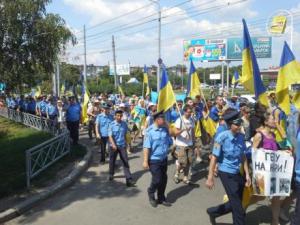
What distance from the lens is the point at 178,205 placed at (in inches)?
285

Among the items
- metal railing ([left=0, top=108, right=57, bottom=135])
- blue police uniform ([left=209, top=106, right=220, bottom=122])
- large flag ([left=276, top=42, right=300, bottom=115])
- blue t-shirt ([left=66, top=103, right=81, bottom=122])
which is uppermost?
large flag ([left=276, top=42, right=300, bottom=115])

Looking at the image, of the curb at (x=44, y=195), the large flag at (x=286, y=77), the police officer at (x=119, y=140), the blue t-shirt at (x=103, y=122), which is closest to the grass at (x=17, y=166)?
the curb at (x=44, y=195)

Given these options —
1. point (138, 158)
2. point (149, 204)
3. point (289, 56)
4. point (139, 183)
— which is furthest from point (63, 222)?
point (138, 158)

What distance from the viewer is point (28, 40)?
16844 millimetres

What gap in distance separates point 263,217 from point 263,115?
5.39ft

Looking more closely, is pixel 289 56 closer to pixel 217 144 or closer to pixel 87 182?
pixel 217 144

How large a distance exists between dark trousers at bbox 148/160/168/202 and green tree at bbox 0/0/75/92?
9648 millimetres

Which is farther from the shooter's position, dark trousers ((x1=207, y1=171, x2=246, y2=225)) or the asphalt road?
the asphalt road

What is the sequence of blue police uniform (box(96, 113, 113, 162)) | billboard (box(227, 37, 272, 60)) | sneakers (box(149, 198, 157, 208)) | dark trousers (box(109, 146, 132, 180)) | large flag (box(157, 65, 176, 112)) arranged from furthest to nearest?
billboard (box(227, 37, 272, 60)) < blue police uniform (box(96, 113, 113, 162)) < dark trousers (box(109, 146, 132, 180)) < large flag (box(157, 65, 176, 112)) < sneakers (box(149, 198, 157, 208))

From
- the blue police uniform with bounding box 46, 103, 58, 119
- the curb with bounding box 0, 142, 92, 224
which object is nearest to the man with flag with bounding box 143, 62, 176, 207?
the curb with bounding box 0, 142, 92, 224

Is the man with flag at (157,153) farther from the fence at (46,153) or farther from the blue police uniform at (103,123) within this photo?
the blue police uniform at (103,123)

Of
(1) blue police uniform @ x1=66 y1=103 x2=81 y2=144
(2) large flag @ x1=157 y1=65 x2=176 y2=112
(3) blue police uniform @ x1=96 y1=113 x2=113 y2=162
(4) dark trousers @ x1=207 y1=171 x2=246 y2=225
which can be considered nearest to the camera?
(4) dark trousers @ x1=207 y1=171 x2=246 y2=225

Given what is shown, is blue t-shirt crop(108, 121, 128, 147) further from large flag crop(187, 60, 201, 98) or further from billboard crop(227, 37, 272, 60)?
billboard crop(227, 37, 272, 60)

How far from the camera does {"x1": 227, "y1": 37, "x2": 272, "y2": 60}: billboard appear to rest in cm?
4891
